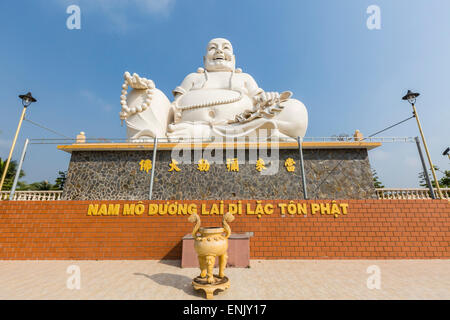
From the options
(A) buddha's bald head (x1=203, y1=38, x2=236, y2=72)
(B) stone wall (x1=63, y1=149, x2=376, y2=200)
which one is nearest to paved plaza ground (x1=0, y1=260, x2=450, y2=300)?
(B) stone wall (x1=63, y1=149, x2=376, y2=200)

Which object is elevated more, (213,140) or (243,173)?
(213,140)

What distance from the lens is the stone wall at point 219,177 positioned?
23.9 feet

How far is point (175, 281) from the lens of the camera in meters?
3.50

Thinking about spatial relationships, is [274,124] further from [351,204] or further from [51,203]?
[51,203]

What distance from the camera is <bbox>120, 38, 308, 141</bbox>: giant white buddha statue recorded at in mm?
8352

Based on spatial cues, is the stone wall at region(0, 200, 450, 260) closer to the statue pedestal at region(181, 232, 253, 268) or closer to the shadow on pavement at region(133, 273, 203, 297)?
the statue pedestal at region(181, 232, 253, 268)

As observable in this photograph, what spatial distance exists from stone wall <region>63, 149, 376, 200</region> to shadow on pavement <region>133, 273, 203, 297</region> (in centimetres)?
353

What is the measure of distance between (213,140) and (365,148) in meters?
5.55

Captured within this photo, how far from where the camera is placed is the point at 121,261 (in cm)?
473

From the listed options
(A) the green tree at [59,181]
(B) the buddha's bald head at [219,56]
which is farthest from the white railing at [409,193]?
(A) the green tree at [59,181]

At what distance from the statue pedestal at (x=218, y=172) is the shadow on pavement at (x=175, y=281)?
3526mm

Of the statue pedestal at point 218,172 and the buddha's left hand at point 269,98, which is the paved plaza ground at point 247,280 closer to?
the statue pedestal at point 218,172

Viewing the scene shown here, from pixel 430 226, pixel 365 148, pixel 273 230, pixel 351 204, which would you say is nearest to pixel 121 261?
pixel 273 230

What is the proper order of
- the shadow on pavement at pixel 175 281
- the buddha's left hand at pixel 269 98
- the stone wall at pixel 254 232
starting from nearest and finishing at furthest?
the shadow on pavement at pixel 175 281, the stone wall at pixel 254 232, the buddha's left hand at pixel 269 98
